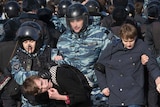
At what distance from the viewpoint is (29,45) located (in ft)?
18.3

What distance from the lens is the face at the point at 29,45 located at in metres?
5.54

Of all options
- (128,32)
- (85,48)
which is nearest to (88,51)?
(85,48)

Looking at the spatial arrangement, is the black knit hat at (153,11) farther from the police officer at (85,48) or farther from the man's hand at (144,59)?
the man's hand at (144,59)

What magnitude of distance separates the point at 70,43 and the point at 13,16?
347 cm

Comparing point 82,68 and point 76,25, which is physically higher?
point 76,25

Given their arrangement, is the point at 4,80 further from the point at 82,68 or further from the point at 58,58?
the point at 82,68

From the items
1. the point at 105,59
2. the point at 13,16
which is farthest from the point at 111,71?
the point at 13,16

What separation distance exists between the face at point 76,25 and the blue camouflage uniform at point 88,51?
0.17 feet

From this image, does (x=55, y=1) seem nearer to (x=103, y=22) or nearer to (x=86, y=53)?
(x=103, y=22)

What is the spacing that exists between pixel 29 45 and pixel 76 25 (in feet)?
2.57

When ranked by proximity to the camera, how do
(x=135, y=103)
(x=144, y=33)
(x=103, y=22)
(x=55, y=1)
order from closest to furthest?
(x=135, y=103), (x=144, y=33), (x=103, y=22), (x=55, y=1)

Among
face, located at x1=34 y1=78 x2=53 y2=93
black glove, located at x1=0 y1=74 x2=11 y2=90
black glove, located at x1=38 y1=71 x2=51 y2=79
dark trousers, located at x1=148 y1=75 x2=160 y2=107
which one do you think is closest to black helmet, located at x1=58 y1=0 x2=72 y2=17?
black glove, located at x1=0 y1=74 x2=11 y2=90

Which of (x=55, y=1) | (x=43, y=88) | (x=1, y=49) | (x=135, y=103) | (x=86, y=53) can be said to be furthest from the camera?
(x=55, y=1)

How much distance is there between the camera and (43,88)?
4.79 metres
